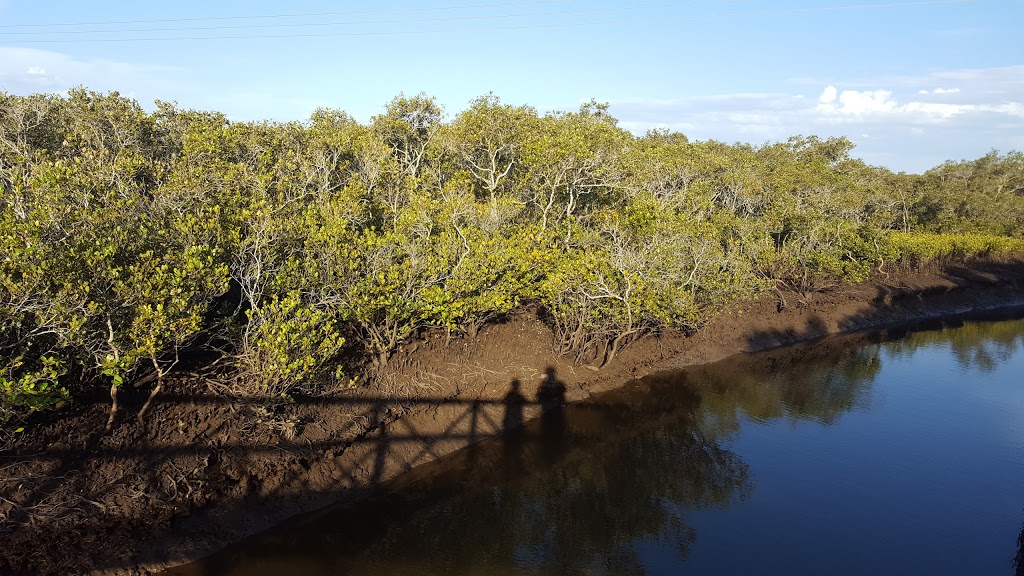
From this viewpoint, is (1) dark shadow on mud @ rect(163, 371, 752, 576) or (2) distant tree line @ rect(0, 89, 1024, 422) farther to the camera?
(1) dark shadow on mud @ rect(163, 371, 752, 576)

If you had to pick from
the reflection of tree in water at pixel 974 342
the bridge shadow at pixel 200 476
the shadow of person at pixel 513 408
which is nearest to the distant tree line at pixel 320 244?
the bridge shadow at pixel 200 476

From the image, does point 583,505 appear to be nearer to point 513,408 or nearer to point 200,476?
point 513,408

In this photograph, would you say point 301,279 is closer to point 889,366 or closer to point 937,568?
point 937,568

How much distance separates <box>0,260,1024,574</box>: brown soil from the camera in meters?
14.1

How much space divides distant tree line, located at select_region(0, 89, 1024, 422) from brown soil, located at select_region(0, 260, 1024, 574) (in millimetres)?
994

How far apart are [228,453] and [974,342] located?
4965 centimetres

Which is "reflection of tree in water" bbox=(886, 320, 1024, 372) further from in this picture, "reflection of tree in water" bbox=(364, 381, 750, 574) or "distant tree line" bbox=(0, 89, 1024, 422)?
"reflection of tree in water" bbox=(364, 381, 750, 574)

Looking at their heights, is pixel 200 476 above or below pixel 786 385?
above

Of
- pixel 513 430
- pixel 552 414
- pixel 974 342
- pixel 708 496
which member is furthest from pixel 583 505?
pixel 974 342

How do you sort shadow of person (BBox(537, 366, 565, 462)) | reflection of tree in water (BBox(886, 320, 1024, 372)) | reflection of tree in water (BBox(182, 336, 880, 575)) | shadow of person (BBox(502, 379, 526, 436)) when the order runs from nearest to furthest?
1. reflection of tree in water (BBox(182, 336, 880, 575))
2. shadow of person (BBox(537, 366, 565, 462))
3. shadow of person (BBox(502, 379, 526, 436))
4. reflection of tree in water (BBox(886, 320, 1024, 372))

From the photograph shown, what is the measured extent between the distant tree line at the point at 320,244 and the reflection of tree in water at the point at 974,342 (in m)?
6.43

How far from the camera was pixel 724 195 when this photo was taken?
160 ft

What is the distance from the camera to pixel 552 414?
2547cm

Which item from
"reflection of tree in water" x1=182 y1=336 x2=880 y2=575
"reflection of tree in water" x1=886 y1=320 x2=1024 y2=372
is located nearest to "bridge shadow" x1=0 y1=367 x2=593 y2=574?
"reflection of tree in water" x1=182 y1=336 x2=880 y2=575
